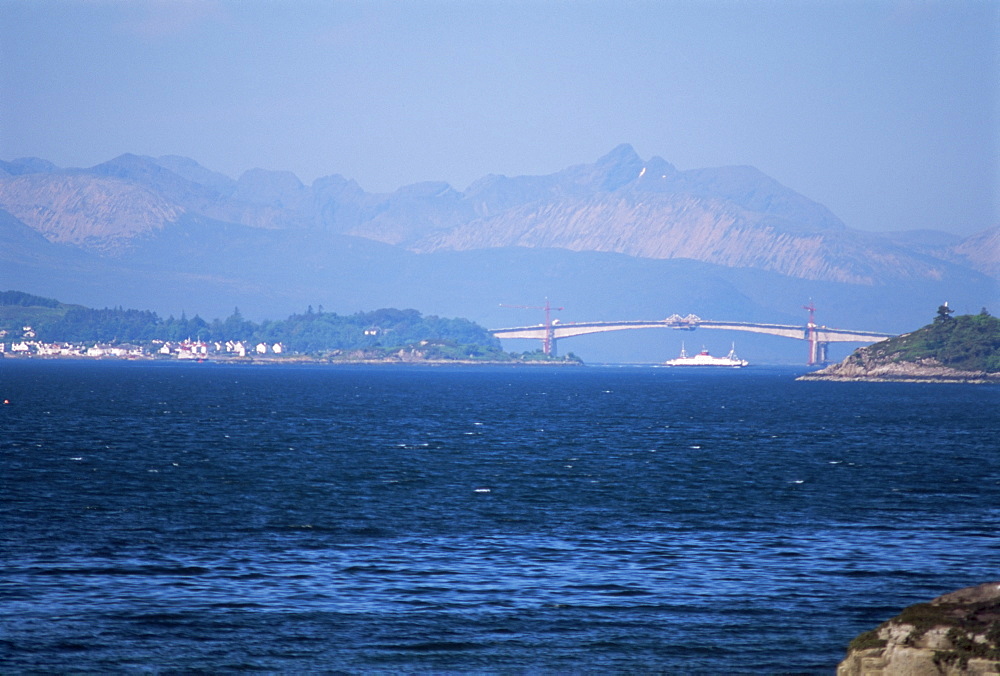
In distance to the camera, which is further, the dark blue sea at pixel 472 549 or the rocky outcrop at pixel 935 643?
the dark blue sea at pixel 472 549

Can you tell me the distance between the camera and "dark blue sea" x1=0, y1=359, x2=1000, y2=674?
1040 inches

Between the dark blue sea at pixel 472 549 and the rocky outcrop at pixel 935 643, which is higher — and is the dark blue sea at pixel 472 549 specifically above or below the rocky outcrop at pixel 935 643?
below

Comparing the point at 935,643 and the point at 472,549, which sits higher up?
the point at 935,643

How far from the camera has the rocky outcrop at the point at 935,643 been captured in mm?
19844

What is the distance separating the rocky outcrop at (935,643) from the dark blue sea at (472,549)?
4116mm

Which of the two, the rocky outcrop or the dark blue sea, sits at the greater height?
the rocky outcrop

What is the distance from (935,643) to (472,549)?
19838mm

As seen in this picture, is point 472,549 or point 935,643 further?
point 472,549

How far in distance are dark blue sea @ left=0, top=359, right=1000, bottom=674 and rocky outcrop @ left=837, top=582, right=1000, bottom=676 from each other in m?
4.12

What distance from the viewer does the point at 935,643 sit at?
2027 centimetres

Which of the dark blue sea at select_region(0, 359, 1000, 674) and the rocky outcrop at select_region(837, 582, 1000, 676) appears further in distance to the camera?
the dark blue sea at select_region(0, 359, 1000, 674)

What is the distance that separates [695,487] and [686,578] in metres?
23.5

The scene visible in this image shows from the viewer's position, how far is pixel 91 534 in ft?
132

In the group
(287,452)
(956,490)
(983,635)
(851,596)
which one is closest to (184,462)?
(287,452)
